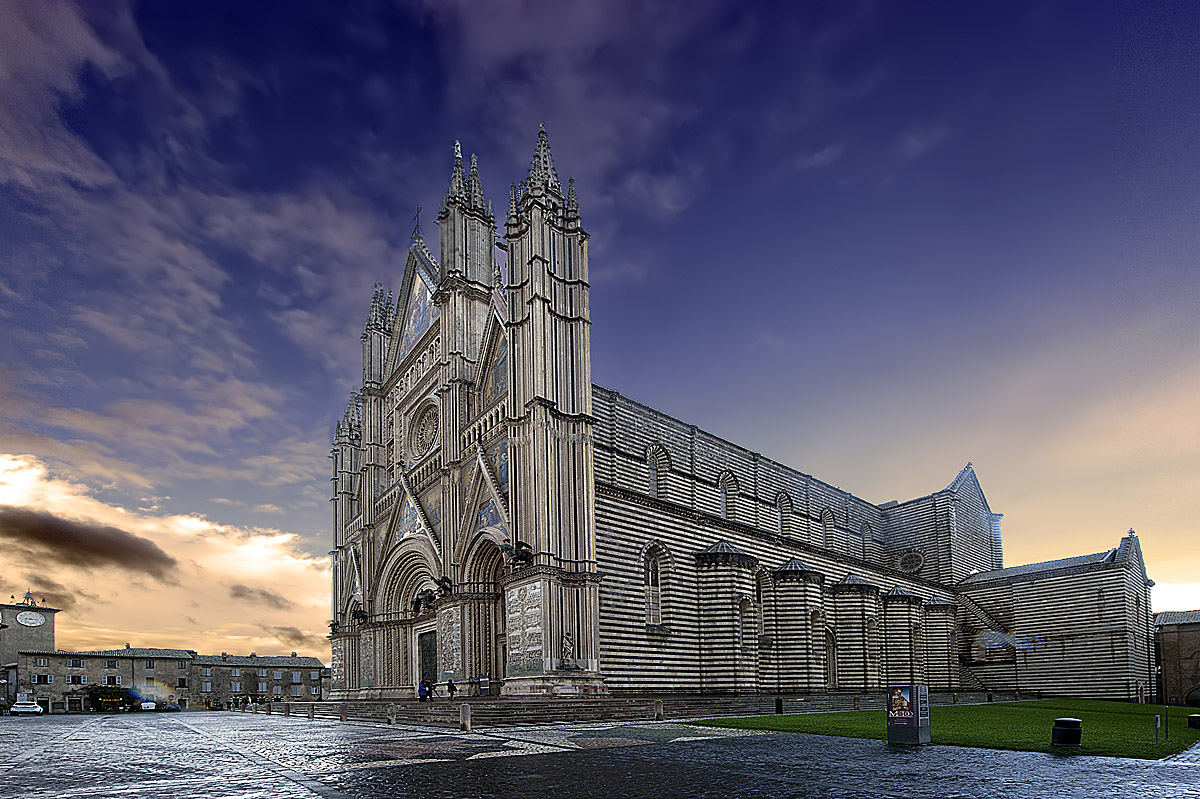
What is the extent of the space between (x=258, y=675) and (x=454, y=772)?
91.8 metres

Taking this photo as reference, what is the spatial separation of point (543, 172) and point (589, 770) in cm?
2792

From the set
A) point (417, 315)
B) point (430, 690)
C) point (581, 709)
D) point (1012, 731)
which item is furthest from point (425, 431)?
point (1012, 731)

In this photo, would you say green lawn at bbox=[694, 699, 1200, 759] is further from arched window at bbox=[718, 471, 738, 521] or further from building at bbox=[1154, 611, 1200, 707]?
building at bbox=[1154, 611, 1200, 707]

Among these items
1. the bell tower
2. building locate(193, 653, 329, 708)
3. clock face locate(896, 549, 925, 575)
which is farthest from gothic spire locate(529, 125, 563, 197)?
building locate(193, 653, 329, 708)

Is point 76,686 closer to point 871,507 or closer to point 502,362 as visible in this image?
point 502,362

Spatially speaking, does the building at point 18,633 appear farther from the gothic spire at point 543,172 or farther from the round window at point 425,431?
the gothic spire at point 543,172

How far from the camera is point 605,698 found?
2900cm

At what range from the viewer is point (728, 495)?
45.0 meters

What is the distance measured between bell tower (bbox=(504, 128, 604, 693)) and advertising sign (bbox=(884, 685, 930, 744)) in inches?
606

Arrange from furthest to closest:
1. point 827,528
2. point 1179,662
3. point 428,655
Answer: point 1179,662 → point 827,528 → point 428,655

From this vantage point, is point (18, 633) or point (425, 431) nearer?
point (425, 431)

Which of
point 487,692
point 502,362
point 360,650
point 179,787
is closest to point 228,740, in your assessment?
point 179,787

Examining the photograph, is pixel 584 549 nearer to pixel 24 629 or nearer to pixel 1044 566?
pixel 1044 566

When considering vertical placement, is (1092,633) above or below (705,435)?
below
